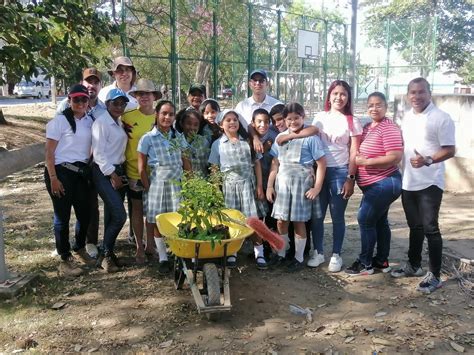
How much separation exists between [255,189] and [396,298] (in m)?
1.60

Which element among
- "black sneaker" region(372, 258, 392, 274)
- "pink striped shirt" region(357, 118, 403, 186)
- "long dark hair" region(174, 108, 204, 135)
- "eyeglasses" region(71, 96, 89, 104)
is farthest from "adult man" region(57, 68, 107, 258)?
"black sneaker" region(372, 258, 392, 274)

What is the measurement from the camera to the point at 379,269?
15.2 ft

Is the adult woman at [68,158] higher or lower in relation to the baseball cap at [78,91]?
lower

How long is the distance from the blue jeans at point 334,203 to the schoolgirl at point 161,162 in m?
1.38

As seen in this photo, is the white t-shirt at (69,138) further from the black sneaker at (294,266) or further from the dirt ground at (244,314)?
the black sneaker at (294,266)

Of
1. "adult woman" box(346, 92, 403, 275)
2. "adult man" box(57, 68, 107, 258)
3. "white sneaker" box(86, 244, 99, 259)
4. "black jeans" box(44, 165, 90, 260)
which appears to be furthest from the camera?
"white sneaker" box(86, 244, 99, 259)

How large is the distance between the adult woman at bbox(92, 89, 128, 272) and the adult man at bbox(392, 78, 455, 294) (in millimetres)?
2552

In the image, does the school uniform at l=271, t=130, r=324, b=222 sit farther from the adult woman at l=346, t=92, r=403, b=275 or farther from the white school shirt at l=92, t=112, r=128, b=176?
the white school shirt at l=92, t=112, r=128, b=176

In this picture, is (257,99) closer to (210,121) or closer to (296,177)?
(210,121)

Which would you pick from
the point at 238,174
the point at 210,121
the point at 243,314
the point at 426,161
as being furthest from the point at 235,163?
the point at 426,161

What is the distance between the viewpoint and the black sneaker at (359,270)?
4.53 metres

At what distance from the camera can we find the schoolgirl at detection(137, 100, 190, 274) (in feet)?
14.3

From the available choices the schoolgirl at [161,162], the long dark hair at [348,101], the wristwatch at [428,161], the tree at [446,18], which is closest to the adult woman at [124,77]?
the schoolgirl at [161,162]

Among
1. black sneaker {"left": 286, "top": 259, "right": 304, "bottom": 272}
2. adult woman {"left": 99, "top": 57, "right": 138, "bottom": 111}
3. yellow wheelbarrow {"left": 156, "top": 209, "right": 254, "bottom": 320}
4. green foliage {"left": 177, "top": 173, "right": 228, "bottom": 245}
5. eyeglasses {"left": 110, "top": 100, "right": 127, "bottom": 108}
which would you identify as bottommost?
black sneaker {"left": 286, "top": 259, "right": 304, "bottom": 272}
